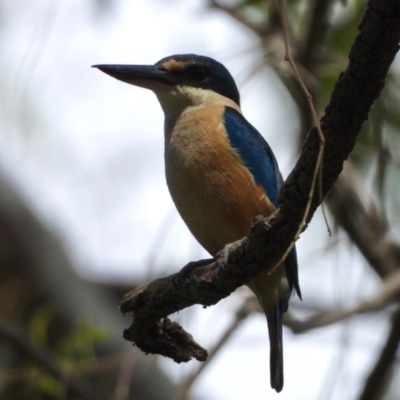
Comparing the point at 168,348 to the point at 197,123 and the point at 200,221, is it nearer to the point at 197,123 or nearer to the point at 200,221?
the point at 200,221

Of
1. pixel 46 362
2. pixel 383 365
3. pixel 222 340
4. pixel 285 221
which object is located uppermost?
pixel 285 221

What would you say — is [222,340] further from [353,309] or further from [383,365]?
[383,365]

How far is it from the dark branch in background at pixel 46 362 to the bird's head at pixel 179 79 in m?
2.03

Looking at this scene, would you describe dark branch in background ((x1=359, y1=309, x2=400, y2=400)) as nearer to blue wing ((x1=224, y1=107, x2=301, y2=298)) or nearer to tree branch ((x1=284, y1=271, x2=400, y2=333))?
tree branch ((x1=284, y1=271, x2=400, y2=333))

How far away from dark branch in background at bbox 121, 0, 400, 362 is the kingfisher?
0.42 metres

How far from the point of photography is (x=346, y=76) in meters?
2.54

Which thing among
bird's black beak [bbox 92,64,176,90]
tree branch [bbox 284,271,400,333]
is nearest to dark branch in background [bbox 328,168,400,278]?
tree branch [bbox 284,271,400,333]

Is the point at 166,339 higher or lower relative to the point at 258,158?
lower

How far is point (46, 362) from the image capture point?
5547 mm

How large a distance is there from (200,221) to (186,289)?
26.7 inches

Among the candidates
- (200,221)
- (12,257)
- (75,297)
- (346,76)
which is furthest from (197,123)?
(12,257)

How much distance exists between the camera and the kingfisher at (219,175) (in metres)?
4.05

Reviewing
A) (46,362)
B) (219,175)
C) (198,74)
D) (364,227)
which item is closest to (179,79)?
(198,74)

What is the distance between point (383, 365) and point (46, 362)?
226cm
